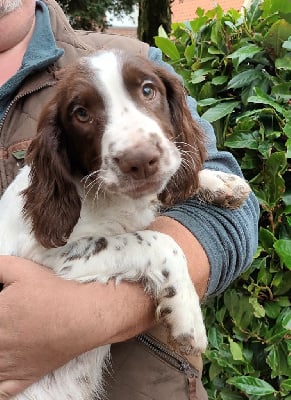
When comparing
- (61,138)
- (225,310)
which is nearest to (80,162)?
(61,138)

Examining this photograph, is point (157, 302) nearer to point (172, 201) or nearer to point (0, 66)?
point (172, 201)

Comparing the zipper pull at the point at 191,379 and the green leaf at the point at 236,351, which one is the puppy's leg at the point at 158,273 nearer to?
the zipper pull at the point at 191,379

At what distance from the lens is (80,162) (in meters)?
2.21

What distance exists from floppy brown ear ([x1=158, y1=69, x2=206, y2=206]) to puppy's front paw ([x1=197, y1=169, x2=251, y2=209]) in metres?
0.06

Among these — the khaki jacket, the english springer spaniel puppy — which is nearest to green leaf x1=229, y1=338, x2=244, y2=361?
the khaki jacket

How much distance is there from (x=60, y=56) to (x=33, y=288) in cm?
100

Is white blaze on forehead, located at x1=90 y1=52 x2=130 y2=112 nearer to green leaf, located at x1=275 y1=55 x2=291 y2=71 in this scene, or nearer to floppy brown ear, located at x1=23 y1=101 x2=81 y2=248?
floppy brown ear, located at x1=23 y1=101 x2=81 y2=248

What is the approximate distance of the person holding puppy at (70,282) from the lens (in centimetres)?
201

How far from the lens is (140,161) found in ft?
6.14

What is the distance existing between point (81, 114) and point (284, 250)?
1.26m

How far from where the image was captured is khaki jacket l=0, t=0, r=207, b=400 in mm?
2355

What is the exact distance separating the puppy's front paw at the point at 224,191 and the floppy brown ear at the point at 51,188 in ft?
1.65

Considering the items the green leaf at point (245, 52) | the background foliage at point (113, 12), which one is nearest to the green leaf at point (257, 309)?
the green leaf at point (245, 52)

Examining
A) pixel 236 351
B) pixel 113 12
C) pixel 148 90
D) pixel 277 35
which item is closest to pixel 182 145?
pixel 148 90
